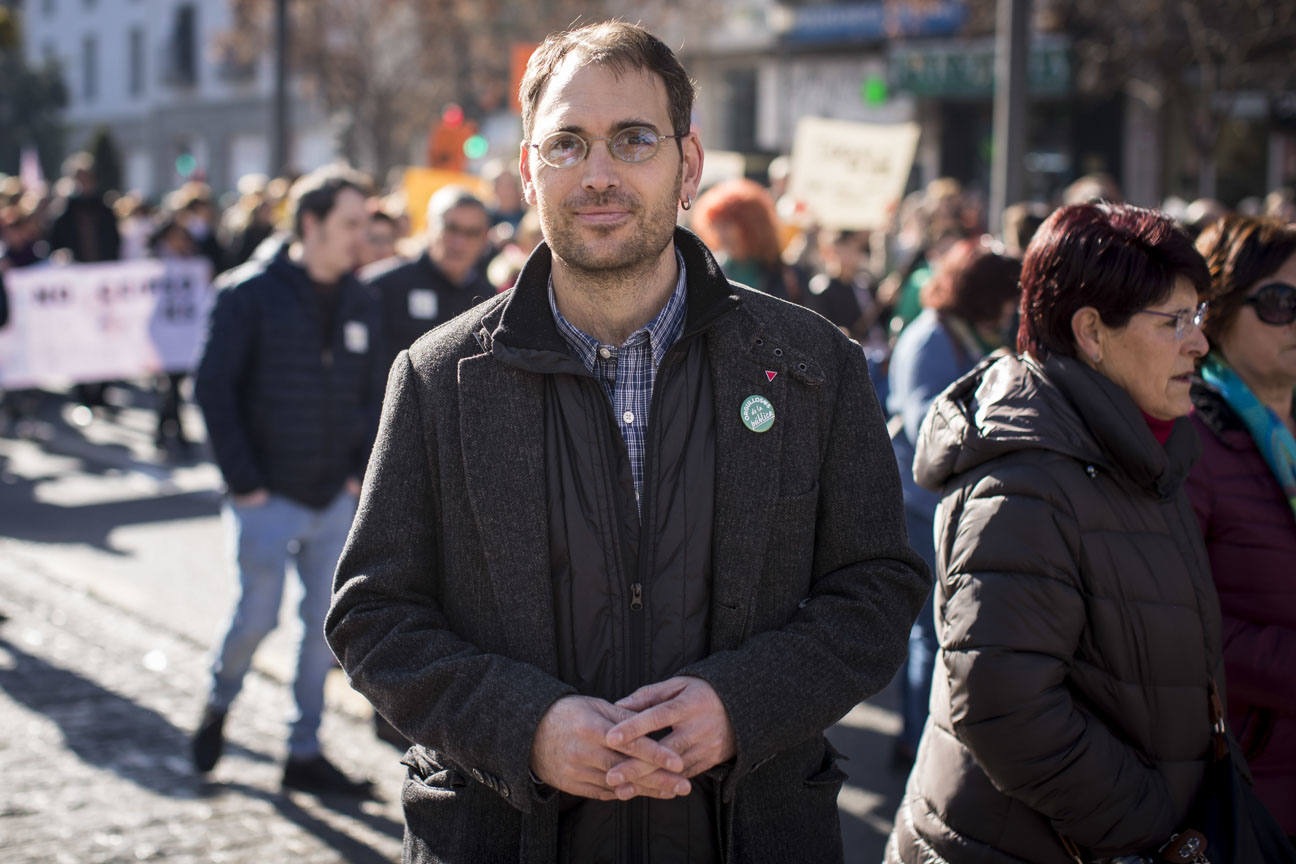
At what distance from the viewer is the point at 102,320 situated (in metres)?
12.8

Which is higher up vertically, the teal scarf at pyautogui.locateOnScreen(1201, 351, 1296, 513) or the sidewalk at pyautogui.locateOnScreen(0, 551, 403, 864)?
the teal scarf at pyautogui.locateOnScreen(1201, 351, 1296, 513)

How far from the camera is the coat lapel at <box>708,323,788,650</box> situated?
2352 millimetres

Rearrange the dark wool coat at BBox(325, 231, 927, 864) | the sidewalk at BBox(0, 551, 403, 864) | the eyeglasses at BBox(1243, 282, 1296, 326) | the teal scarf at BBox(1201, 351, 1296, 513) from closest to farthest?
the dark wool coat at BBox(325, 231, 927, 864)
the teal scarf at BBox(1201, 351, 1296, 513)
the eyeglasses at BBox(1243, 282, 1296, 326)
the sidewalk at BBox(0, 551, 403, 864)

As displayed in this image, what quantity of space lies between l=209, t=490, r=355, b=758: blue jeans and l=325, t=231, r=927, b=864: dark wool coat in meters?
2.92

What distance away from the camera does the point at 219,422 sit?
523 cm

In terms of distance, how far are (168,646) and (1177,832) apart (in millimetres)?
5468

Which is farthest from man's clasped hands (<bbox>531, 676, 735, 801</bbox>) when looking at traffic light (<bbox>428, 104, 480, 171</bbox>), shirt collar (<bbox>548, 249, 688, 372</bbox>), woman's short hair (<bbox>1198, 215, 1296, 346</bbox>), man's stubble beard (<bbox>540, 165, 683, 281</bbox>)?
traffic light (<bbox>428, 104, 480, 171</bbox>)

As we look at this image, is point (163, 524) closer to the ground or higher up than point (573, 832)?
closer to the ground

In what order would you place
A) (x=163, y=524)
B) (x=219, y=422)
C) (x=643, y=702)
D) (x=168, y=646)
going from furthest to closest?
(x=163, y=524) < (x=168, y=646) < (x=219, y=422) < (x=643, y=702)

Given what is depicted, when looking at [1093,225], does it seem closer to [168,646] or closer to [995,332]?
[995,332]

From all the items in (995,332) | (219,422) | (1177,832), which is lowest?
(1177,832)

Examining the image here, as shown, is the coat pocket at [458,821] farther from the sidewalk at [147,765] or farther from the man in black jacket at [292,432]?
the man in black jacket at [292,432]

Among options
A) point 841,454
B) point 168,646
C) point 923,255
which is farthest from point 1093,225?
point 923,255

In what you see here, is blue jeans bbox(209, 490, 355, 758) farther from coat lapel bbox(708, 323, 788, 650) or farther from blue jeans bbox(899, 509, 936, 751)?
coat lapel bbox(708, 323, 788, 650)
